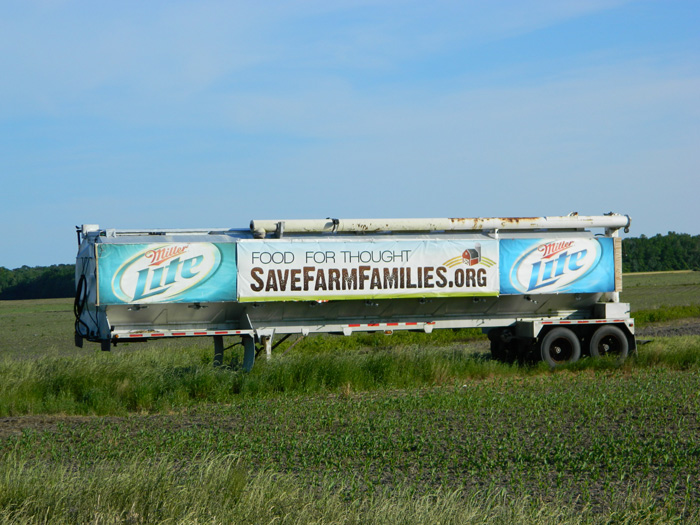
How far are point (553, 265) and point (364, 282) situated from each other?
4.60 meters

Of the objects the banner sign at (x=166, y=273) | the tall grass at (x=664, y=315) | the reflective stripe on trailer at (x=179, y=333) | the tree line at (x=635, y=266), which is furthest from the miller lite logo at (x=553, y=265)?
the tree line at (x=635, y=266)

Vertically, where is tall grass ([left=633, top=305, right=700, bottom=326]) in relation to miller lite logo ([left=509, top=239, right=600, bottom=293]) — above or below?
below

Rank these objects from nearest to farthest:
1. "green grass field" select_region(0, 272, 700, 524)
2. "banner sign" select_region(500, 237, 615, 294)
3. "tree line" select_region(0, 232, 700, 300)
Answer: "green grass field" select_region(0, 272, 700, 524)
"banner sign" select_region(500, 237, 615, 294)
"tree line" select_region(0, 232, 700, 300)

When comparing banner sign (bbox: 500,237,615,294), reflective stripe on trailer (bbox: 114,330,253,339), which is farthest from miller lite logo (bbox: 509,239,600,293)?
reflective stripe on trailer (bbox: 114,330,253,339)

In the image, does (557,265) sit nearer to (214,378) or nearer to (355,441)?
(214,378)

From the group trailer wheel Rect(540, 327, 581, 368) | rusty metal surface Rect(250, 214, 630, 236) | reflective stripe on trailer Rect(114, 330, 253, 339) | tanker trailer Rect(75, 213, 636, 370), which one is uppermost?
rusty metal surface Rect(250, 214, 630, 236)

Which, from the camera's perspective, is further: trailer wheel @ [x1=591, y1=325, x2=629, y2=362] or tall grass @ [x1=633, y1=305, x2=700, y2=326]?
tall grass @ [x1=633, y1=305, x2=700, y2=326]

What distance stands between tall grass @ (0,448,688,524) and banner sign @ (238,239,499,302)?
9529mm

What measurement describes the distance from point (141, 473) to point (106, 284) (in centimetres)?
938

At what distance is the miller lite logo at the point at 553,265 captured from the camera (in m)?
18.0

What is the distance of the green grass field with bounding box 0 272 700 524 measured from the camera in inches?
246

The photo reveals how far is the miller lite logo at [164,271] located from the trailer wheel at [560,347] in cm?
771

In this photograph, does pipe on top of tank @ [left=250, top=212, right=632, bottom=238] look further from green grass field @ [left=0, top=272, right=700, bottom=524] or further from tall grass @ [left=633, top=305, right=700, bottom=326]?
tall grass @ [left=633, top=305, right=700, bottom=326]

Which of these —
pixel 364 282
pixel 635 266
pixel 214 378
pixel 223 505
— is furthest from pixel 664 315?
pixel 635 266
